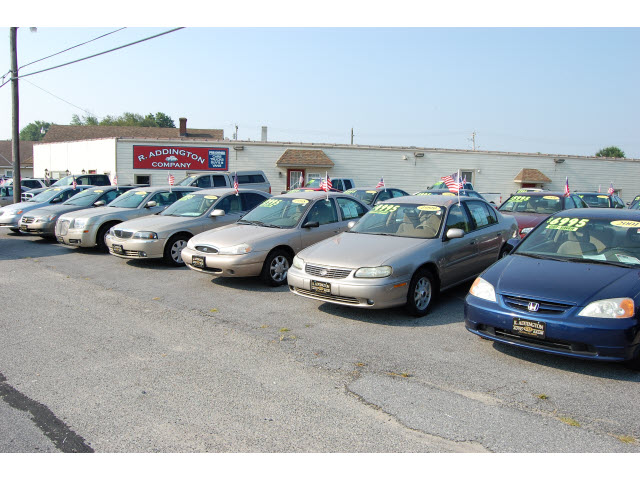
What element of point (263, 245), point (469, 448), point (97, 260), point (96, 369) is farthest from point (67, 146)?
point (469, 448)

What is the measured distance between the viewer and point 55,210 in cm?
1447

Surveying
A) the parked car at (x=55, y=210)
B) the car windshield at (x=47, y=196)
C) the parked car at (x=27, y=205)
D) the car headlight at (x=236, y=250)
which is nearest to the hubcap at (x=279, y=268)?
the car headlight at (x=236, y=250)

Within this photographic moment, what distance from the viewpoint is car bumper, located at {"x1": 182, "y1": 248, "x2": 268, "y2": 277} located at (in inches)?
334

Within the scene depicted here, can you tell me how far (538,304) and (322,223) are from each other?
5075mm

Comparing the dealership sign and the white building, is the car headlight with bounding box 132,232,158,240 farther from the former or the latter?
the dealership sign

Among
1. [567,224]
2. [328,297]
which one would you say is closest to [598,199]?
[567,224]

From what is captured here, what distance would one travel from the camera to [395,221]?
26.4ft

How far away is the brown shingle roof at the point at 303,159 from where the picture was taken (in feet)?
99.6

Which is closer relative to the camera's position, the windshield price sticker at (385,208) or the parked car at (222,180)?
the windshield price sticker at (385,208)

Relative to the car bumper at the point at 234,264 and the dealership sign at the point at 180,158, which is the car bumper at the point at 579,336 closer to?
the car bumper at the point at 234,264

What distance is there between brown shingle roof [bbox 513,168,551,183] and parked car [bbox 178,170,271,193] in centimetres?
1809

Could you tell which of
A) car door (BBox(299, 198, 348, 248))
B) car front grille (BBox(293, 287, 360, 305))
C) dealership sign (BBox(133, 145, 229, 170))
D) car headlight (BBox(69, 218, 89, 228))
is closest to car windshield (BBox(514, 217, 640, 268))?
car front grille (BBox(293, 287, 360, 305))

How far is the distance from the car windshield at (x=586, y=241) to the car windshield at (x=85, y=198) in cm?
1240

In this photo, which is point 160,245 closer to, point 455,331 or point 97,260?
point 97,260
